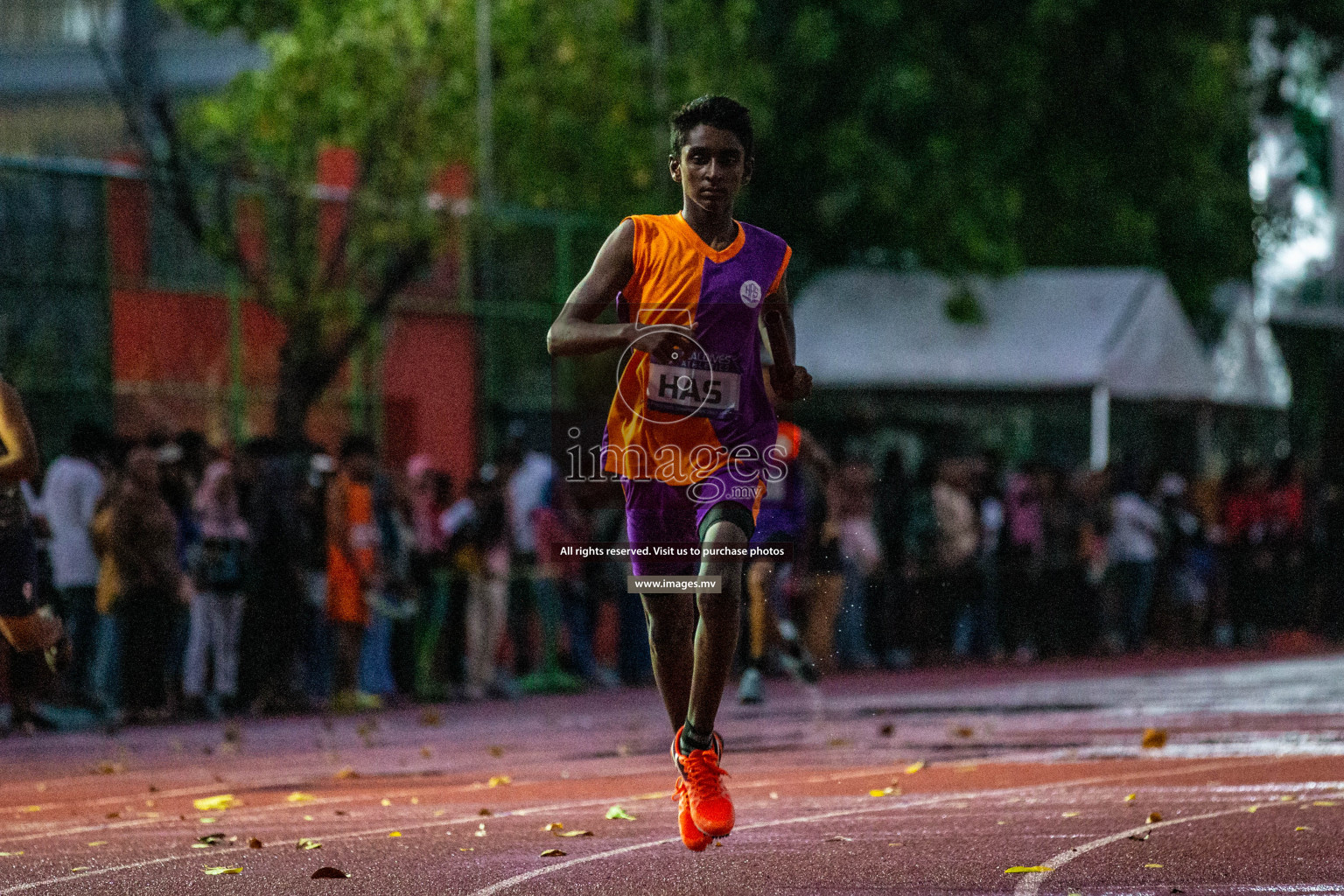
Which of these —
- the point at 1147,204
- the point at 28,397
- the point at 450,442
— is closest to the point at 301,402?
the point at 28,397

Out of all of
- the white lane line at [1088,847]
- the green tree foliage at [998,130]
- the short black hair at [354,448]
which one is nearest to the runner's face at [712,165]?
the white lane line at [1088,847]

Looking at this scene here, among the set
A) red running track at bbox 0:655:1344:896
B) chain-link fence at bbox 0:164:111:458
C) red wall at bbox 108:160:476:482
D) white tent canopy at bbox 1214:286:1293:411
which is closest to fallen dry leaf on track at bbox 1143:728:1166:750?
red running track at bbox 0:655:1344:896

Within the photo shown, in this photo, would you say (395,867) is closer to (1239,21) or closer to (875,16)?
(875,16)

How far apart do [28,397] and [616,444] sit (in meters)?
14.7

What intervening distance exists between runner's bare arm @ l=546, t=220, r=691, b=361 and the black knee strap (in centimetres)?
48

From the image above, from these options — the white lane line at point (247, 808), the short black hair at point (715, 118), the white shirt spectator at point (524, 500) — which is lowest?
the white lane line at point (247, 808)

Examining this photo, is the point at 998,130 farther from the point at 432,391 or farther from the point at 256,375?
the point at 256,375

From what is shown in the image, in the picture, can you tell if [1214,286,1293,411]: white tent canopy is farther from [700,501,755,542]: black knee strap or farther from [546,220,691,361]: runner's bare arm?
[546,220,691,361]: runner's bare arm

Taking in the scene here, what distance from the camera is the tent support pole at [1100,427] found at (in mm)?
28109

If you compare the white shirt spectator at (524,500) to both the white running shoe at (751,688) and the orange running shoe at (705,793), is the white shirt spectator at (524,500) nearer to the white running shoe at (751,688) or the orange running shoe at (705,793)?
the white running shoe at (751,688)

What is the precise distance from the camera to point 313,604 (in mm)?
17562

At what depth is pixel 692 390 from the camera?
24.5 ft

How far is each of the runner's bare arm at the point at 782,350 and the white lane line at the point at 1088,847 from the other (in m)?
1.50

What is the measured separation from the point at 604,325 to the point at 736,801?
3.55 metres
